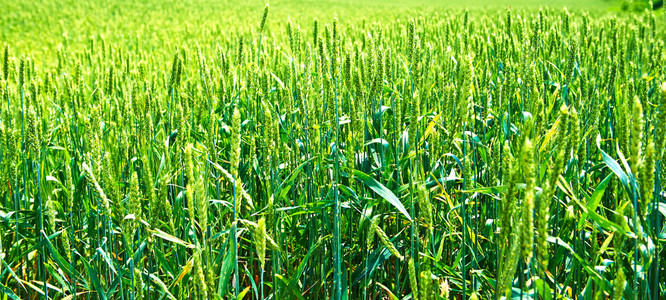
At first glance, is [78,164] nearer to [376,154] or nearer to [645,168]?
[376,154]

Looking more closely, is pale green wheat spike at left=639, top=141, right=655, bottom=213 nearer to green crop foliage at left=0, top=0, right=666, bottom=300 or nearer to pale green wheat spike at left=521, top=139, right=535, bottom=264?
green crop foliage at left=0, top=0, right=666, bottom=300

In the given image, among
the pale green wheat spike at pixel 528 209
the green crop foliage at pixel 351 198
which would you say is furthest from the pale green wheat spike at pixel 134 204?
the pale green wheat spike at pixel 528 209

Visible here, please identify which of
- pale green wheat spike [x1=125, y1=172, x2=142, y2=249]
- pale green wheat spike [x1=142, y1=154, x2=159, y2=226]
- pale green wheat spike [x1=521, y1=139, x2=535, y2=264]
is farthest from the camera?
pale green wheat spike [x1=142, y1=154, x2=159, y2=226]

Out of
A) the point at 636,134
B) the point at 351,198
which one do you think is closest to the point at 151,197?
the point at 351,198

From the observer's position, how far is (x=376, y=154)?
78.8 inches

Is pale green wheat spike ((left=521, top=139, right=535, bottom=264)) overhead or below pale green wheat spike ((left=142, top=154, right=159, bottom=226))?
overhead

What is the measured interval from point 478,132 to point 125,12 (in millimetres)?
13353

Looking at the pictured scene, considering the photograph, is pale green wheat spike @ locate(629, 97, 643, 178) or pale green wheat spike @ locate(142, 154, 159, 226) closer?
pale green wheat spike @ locate(629, 97, 643, 178)

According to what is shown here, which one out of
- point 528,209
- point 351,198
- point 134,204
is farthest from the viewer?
point 351,198

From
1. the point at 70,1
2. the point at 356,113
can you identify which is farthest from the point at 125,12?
the point at 356,113

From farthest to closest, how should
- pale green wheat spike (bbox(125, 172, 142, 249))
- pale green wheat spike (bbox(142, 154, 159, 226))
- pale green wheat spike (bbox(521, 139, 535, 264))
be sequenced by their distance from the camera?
pale green wheat spike (bbox(142, 154, 159, 226)) → pale green wheat spike (bbox(125, 172, 142, 249)) → pale green wheat spike (bbox(521, 139, 535, 264))

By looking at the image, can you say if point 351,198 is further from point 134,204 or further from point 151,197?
point 134,204

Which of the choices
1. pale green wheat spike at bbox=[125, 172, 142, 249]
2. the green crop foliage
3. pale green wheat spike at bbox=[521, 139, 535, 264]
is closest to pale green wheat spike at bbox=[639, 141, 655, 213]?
the green crop foliage

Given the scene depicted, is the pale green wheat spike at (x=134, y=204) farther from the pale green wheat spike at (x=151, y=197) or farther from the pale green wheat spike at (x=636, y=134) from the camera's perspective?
the pale green wheat spike at (x=636, y=134)
